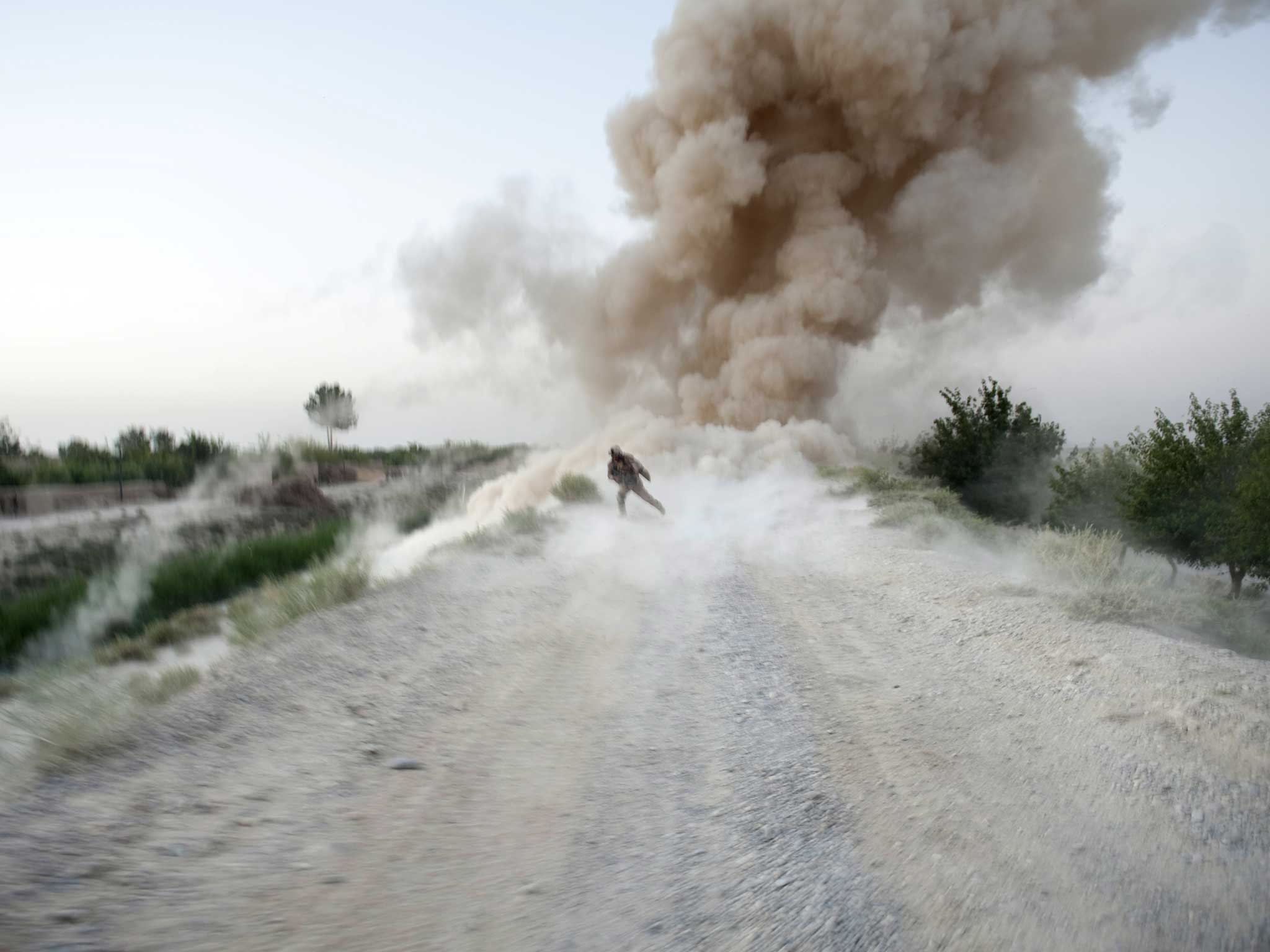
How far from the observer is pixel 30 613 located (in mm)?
10969

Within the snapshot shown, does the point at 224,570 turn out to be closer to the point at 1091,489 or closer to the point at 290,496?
the point at 290,496

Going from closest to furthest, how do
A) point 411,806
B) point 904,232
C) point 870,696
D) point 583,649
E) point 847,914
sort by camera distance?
point 847,914
point 411,806
point 870,696
point 583,649
point 904,232

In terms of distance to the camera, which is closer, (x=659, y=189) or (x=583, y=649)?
(x=583, y=649)

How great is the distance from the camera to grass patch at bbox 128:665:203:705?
14.6 ft

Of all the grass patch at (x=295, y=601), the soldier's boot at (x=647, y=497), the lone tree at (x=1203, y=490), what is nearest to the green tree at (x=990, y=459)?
the lone tree at (x=1203, y=490)

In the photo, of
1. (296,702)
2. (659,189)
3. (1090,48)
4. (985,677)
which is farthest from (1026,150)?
(296,702)

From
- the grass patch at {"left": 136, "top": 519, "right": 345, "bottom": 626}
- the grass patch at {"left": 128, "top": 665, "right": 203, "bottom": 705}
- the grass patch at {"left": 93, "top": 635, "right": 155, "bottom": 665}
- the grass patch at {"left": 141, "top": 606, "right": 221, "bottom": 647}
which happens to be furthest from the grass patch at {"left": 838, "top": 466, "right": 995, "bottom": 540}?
the grass patch at {"left": 93, "top": 635, "right": 155, "bottom": 665}

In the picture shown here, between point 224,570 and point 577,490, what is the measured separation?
6683mm

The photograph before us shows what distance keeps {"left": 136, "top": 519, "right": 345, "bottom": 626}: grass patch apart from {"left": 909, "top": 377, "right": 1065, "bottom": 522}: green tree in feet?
80.2

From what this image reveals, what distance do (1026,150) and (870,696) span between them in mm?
26344

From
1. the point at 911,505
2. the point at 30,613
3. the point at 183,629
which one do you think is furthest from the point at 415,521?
the point at 911,505

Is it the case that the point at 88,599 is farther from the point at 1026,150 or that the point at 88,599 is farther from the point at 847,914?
the point at 1026,150

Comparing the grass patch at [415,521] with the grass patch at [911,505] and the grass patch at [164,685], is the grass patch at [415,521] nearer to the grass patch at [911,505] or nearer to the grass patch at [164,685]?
the grass patch at [911,505]

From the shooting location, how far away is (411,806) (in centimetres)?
338
